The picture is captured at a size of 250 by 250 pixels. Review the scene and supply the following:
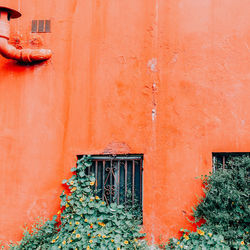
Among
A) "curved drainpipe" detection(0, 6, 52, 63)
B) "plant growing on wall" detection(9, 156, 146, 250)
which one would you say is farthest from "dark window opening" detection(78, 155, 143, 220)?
"curved drainpipe" detection(0, 6, 52, 63)

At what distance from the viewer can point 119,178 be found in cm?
535

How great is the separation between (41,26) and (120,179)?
274cm

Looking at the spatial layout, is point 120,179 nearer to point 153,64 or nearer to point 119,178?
point 119,178

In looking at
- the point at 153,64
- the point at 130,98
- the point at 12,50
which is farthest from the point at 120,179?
the point at 12,50

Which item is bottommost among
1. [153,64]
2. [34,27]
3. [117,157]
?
[117,157]

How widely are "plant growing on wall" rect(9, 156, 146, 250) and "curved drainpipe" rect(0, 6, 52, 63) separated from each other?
5.71 ft

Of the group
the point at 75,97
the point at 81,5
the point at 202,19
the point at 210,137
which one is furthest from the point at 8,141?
the point at 202,19

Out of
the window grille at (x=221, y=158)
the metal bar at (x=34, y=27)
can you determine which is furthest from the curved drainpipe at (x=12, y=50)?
the window grille at (x=221, y=158)

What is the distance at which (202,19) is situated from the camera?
5.23m

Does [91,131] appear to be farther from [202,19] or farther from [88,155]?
[202,19]

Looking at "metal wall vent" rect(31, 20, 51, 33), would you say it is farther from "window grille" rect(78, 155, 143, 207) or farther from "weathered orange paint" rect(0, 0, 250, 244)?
"window grille" rect(78, 155, 143, 207)

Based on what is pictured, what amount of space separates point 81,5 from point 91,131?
202 centimetres

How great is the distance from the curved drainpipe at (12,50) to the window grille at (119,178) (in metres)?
1.77

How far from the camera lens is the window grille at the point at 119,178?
17.3ft
